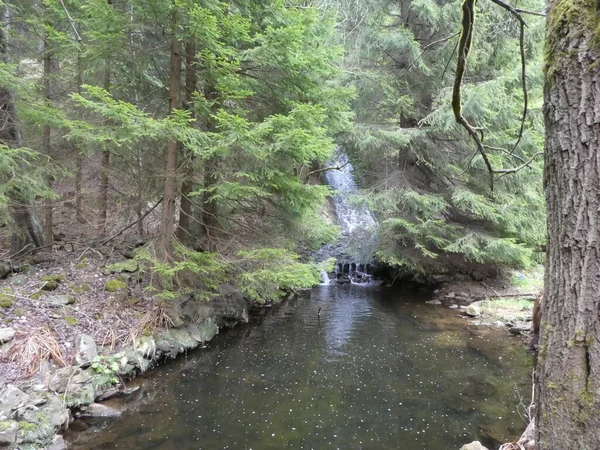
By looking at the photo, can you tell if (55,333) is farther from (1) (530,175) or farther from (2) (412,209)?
(1) (530,175)

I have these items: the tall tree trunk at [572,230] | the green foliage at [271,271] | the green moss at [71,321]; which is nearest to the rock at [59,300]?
the green moss at [71,321]

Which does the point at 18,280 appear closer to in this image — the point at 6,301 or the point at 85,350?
the point at 6,301

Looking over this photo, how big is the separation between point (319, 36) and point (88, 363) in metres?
7.03

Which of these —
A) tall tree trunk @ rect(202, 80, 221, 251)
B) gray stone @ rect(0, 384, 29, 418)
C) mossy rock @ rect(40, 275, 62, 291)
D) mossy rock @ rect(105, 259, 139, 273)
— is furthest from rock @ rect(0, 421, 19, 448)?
tall tree trunk @ rect(202, 80, 221, 251)

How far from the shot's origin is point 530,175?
32.8ft

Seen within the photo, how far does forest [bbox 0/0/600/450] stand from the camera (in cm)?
161

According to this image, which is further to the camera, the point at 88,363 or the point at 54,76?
the point at 54,76

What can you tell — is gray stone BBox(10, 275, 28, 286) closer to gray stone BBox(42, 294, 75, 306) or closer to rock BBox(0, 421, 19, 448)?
gray stone BBox(42, 294, 75, 306)

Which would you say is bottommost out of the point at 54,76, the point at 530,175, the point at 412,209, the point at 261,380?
the point at 261,380

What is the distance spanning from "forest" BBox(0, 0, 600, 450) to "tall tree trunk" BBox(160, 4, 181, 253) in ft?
0.12

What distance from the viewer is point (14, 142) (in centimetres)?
676

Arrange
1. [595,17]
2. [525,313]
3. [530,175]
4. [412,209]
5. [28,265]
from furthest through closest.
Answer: [412,209]
[530,175]
[525,313]
[28,265]
[595,17]

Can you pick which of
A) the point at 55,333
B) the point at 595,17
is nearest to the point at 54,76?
the point at 55,333

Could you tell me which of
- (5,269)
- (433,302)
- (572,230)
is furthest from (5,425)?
(433,302)
